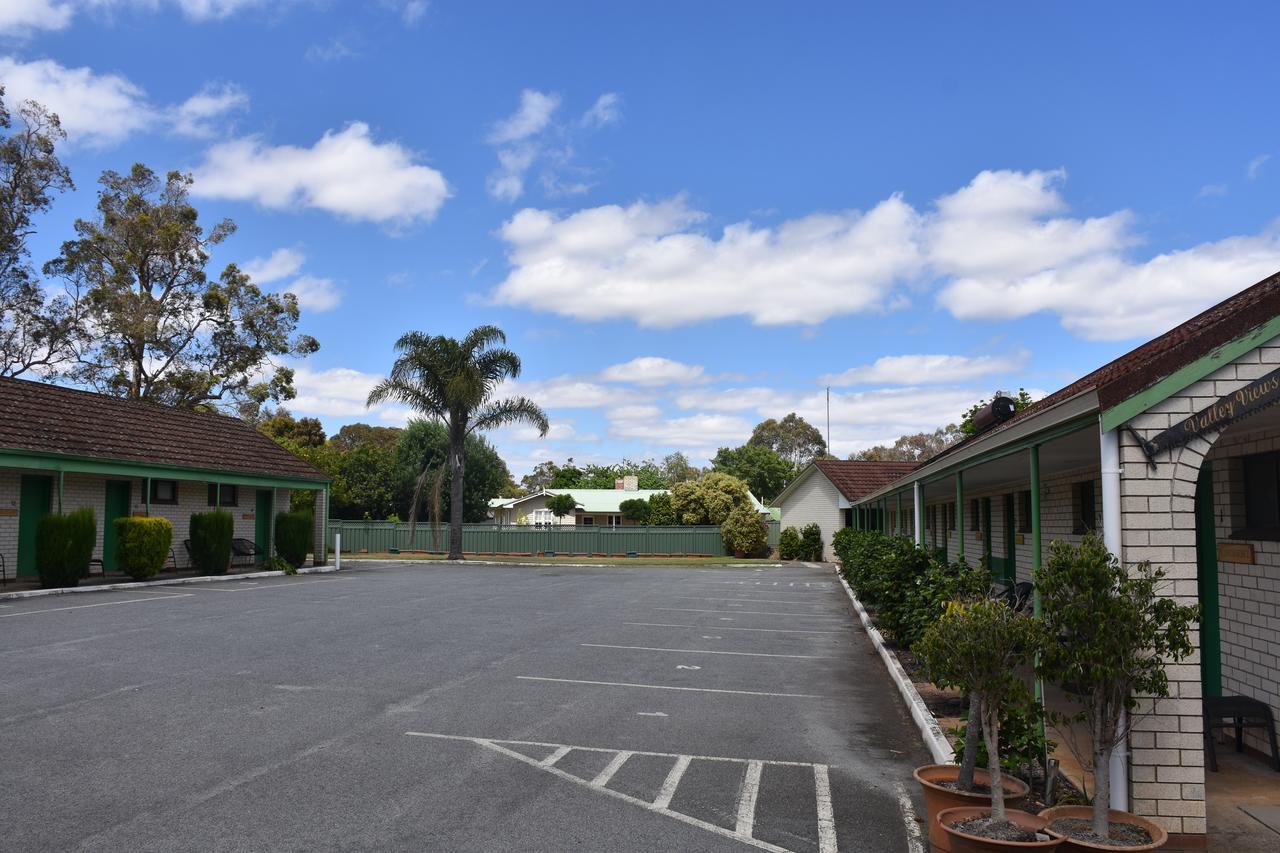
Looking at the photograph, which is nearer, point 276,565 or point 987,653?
point 987,653

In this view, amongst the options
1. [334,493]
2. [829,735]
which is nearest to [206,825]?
[829,735]

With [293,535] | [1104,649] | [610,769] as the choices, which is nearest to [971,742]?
[1104,649]

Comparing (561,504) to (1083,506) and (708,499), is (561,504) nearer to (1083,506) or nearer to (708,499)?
(708,499)

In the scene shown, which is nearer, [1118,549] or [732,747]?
[1118,549]

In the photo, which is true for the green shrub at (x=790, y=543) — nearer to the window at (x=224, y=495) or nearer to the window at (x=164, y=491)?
the window at (x=224, y=495)

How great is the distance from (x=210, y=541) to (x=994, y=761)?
24694mm

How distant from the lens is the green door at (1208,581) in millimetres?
7941

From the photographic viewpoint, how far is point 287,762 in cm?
699

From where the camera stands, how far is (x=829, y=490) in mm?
44469

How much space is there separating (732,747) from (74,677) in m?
7.27

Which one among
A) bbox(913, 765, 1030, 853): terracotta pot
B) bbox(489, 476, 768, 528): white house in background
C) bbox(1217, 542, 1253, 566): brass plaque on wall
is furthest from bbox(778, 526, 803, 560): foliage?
bbox(913, 765, 1030, 853): terracotta pot

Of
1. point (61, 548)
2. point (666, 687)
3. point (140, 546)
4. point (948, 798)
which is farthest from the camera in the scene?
point (140, 546)

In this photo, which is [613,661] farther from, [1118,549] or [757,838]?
[1118,549]

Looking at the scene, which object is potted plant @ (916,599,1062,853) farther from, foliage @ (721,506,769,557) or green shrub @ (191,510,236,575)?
foliage @ (721,506,769,557)
